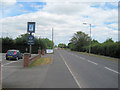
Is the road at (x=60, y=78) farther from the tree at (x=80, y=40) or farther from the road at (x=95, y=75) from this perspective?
the tree at (x=80, y=40)

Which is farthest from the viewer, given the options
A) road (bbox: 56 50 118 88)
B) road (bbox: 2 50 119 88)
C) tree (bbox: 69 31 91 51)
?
tree (bbox: 69 31 91 51)

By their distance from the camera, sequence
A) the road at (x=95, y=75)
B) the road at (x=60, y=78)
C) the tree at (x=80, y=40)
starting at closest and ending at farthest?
the road at (x=60, y=78) < the road at (x=95, y=75) < the tree at (x=80, y=40)

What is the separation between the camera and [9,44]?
4625 centimetres

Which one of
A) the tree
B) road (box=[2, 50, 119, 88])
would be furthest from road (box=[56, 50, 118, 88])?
the tree

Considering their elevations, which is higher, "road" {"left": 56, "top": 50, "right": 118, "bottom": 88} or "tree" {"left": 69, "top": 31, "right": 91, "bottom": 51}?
"tree" {"left": 69, "top": 31, "right": 91, "bottom": 51}

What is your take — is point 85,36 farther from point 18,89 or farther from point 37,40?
point 18,89

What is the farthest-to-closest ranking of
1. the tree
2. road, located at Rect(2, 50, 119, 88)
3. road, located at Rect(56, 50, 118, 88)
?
the tree
road, located at Rect(56, 50, 118, 88)
road, located at Rect(2, 50, 119, 88)

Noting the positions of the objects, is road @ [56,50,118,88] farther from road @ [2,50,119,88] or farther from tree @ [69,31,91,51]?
tree @ [69,31,91,51]

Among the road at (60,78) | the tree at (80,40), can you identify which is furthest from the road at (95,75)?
the tree at (80,40)

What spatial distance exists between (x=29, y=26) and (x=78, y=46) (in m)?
A: 72.2

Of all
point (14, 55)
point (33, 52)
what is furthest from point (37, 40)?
point (14, 55)

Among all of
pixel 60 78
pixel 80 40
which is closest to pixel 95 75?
pixel 60 78

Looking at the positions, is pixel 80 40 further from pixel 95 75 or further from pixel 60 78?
pixel 60 78

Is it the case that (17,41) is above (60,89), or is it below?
above
